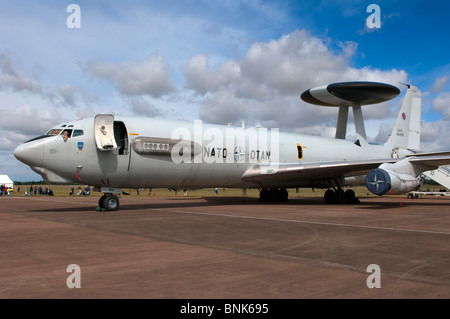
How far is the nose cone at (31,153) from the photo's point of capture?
1432 cm

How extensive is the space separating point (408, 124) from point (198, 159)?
69.7 feet

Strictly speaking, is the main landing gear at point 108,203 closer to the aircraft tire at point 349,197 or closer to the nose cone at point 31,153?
the nose cone at point 31,153

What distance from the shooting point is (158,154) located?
659 inches

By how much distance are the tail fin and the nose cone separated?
26.7 m

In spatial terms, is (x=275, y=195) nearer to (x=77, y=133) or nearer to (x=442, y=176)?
(x=77, y=133)

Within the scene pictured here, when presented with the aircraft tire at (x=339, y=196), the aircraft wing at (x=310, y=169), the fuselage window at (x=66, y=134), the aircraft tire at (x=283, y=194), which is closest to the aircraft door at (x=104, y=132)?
the fuselage window at (x=66, y=134)

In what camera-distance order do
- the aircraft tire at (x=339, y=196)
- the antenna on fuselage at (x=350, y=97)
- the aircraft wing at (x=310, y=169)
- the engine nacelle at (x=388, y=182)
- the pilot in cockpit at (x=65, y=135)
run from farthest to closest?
the antenna on fuselage at (x=350, y=97) → the aircraft tire at (x=339, y=196) → the aircraft wing at (x=310, y=169) → the engine nacelle at (x=388, y=182) → the pilot in cockpit at (x=65, y=135)

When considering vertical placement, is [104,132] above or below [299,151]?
above

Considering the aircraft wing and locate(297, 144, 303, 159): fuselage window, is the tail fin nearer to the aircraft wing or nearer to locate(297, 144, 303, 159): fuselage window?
the aircraft wing

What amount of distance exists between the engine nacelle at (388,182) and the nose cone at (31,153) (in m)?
15.3

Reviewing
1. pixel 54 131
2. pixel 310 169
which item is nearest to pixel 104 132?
pixel 54 131
